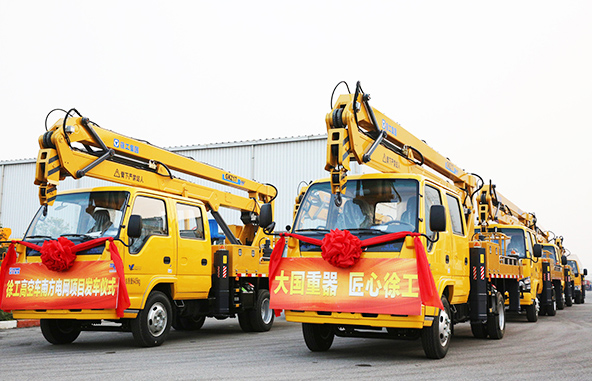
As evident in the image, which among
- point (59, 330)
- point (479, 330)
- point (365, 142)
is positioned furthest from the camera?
point (479, 330)

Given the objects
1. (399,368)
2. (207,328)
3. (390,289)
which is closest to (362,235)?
(390,289)

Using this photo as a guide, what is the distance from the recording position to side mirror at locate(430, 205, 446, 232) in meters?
7.07

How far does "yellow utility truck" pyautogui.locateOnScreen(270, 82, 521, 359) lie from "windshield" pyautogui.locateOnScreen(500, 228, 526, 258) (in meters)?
5.72

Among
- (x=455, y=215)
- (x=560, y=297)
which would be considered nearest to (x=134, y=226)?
(x=455, y=215)

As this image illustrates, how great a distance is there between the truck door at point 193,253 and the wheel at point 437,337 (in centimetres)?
406

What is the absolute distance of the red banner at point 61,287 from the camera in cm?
834

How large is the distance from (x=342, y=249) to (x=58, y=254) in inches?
158

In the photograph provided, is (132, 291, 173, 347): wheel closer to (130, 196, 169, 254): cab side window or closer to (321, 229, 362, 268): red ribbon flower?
(130, 196, 169, 254): cab side window

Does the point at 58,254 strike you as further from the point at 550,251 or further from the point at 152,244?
the point at 550,251

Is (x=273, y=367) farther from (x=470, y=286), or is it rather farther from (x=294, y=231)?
(x=470, y=286)

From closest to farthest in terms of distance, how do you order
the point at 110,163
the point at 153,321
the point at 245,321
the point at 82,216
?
the point at 82,216
the point at 153,321
the point at 110,163
the point at 245,321

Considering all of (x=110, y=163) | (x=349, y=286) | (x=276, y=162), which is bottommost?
(x=349, y=286)

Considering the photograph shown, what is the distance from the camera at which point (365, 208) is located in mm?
7762

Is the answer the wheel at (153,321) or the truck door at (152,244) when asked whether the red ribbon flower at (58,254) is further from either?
the wheel at (153,321)
